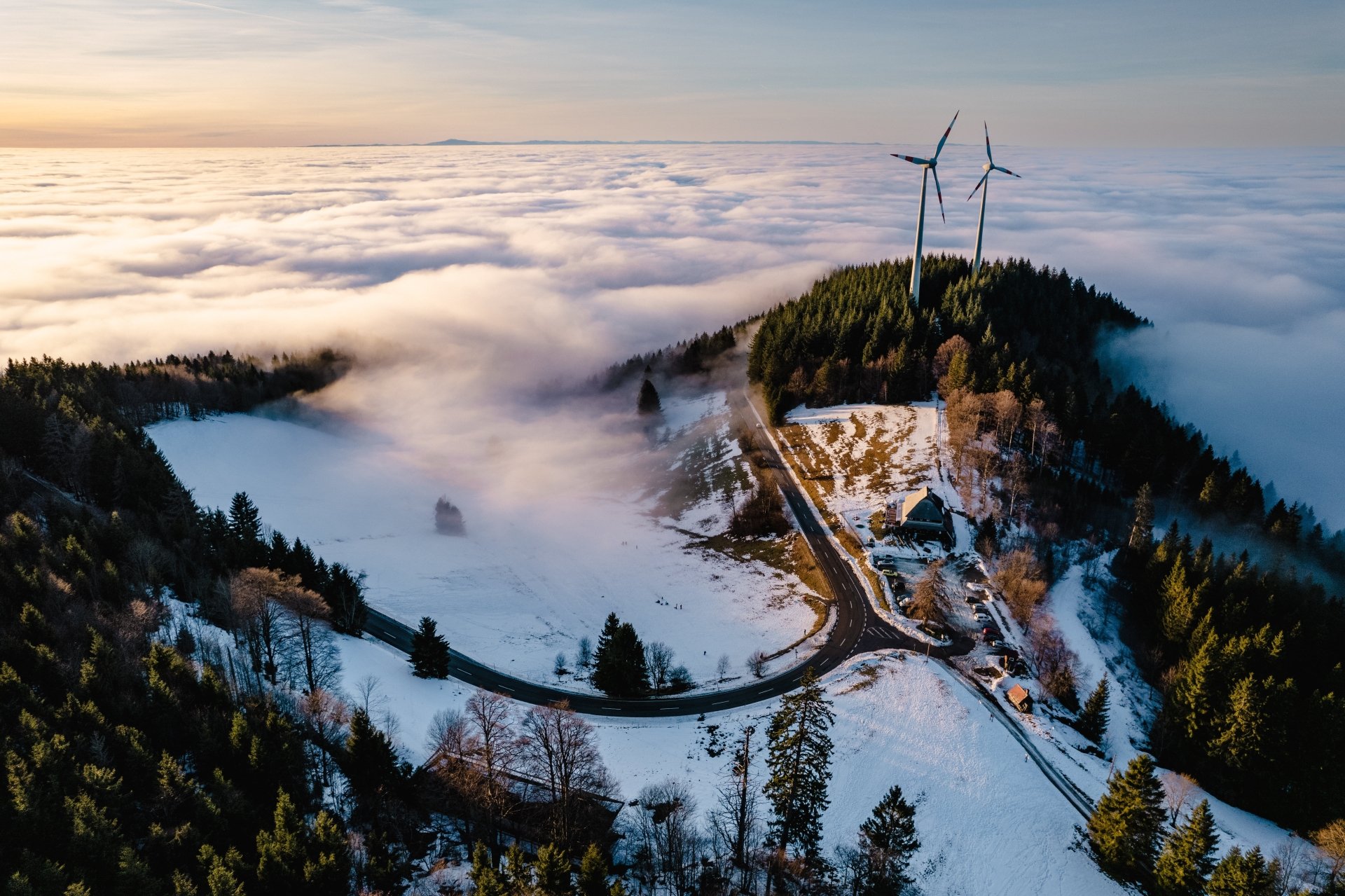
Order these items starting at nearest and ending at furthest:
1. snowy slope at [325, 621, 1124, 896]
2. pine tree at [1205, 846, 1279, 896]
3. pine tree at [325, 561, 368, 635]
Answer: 1. pine tree at [1205, 846, 1279, 896]
2. snowy slope at [325, 621, 1124, 896]
3. pine tree at [325, 561, 368, 635]

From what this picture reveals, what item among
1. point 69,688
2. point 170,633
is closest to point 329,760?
point 69,688

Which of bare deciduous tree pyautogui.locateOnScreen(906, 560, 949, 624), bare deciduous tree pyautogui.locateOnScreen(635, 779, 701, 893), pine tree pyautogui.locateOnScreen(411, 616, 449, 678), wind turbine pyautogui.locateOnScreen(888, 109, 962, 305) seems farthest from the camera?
wind turbine pyautogui.locateOnScreen(888, 109, 962, 305)

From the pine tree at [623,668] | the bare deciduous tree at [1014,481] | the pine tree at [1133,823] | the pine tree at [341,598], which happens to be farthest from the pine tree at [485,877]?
the bare deciduous tree at [1014,481]

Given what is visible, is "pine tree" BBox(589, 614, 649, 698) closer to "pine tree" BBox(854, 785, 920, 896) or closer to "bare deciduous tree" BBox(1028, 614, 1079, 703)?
"pine tree" BBox(854, 785, 920, 896)

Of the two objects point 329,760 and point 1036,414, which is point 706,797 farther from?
point 1036,414

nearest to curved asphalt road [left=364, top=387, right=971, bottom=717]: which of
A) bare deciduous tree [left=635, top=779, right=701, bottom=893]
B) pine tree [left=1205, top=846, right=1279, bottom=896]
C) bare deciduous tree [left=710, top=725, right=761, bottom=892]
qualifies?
bare deciduous tree [left=710, top=725, right=761, bottom=892]

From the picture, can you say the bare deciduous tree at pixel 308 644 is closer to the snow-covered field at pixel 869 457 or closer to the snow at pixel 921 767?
the snow at pixel 921 767
